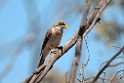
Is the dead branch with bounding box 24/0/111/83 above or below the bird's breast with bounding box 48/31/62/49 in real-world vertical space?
below

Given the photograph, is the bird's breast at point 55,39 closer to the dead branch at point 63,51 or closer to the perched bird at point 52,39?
the perched bird at point 52,39

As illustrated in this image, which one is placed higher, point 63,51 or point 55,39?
point 55,39

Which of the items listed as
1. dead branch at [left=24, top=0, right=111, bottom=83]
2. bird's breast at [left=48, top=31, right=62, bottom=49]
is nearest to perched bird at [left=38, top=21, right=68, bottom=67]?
bird's breast at [left=48, top=31, right=62, bottom=49]

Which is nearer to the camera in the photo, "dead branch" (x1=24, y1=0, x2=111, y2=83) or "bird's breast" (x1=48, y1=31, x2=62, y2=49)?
"dead branch" (x1=24, y1=0, x2=111, y2=83)

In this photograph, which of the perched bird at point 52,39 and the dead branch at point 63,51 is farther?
the perched bird at point 52,39

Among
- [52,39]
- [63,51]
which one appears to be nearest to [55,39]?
[52,39]

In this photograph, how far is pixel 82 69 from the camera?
3.22m

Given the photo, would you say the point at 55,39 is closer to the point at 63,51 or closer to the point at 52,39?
the point at 52,39

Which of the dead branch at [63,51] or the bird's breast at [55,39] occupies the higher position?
the bird's breast at [55,39]

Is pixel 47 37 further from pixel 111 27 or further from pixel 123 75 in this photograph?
pixel 111 27

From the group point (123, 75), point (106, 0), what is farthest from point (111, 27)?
point (106, 0)

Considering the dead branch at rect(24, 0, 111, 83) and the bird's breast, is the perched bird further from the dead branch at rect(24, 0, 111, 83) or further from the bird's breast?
the dead branch at rect(24, 0, 111, 83)

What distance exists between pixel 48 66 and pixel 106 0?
0.68 m

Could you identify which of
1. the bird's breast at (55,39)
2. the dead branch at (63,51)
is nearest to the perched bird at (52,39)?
the bird's breast at (55,39)
